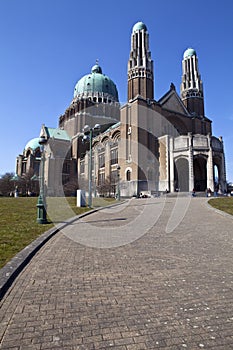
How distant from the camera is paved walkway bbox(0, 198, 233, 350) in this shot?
2.62 m

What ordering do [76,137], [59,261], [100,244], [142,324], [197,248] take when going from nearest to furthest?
[142,324], [59,261], [197,248], [100,244], [76,137]

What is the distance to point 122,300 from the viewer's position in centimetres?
352

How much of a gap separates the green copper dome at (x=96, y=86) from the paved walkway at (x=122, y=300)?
237ft

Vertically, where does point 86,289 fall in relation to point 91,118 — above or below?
below

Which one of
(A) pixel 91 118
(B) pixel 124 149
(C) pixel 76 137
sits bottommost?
(B) pixel 124 149

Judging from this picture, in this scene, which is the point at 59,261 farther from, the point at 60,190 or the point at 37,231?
the point at 60,190

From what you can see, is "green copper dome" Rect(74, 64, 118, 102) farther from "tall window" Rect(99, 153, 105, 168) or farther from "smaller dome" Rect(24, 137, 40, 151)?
"tall window" Rect(99, 153, 105, 168)

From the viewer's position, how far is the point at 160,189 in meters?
44.7

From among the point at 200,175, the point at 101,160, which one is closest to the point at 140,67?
the point at 101,160

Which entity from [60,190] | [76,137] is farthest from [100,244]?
[76,137]

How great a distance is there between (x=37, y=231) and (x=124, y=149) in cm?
4002

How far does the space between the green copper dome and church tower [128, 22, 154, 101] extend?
21.3 metres

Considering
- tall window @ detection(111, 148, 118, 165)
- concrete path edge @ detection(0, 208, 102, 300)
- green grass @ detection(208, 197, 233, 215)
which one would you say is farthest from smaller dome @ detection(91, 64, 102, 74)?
concrete path edge @ detection(0, 208, 102, 300)

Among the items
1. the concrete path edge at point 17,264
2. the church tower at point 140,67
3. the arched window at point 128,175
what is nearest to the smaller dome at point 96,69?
the church tower at point 140,67
